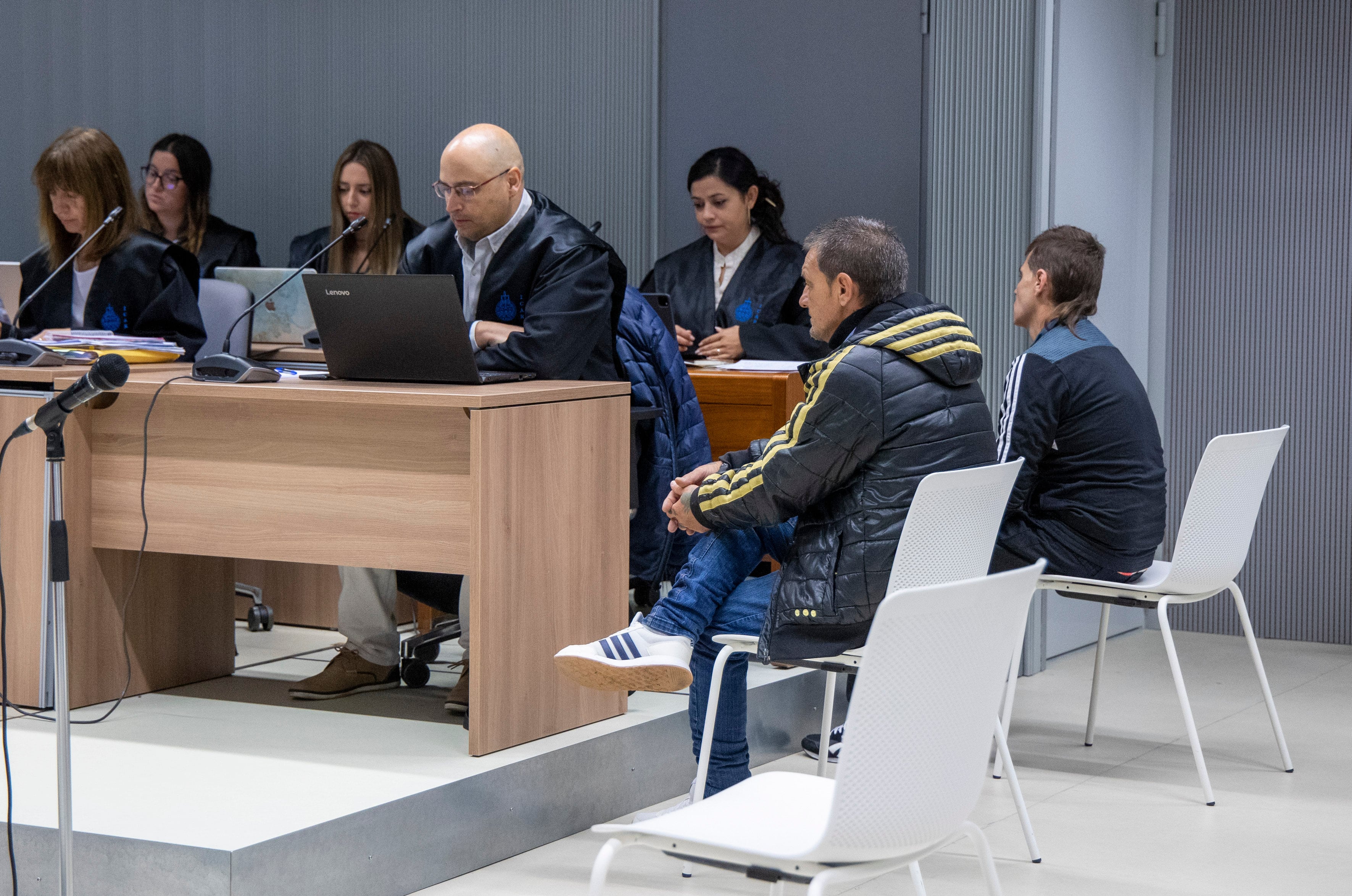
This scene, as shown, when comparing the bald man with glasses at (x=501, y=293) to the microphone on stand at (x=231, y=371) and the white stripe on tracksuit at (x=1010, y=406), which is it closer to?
the microphone on stand at (x=231, y=371)

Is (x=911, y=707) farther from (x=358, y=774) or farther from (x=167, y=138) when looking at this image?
(x=167, y=138)

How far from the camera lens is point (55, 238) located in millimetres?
3992

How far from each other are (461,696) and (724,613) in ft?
2.49

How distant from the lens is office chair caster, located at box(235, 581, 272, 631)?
4.16 meters

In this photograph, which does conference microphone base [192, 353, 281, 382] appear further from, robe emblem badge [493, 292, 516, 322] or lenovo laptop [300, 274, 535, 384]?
robe emblem badge [493, 292, 516, 322]

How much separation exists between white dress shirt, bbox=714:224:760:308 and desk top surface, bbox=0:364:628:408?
138 cm

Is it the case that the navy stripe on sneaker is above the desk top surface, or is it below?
below

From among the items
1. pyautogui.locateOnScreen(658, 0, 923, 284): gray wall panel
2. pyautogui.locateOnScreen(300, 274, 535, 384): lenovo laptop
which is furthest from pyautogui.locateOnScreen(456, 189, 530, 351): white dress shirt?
pyautogui.locateOnScreen(658, 0, 923, 284): gray wall panel

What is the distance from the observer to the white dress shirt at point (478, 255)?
343 cm

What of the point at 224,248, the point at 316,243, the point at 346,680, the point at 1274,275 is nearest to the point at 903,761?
the point at 346,680

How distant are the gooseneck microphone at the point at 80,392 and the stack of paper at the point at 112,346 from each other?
4.84 feet

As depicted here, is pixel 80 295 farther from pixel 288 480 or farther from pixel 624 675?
pixel 624 675

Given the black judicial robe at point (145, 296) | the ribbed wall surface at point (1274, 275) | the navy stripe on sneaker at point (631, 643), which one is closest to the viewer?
the navy stripe on sneaker at point (631, 643)

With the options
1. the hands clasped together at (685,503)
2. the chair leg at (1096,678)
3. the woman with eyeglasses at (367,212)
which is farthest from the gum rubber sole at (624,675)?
the woman with eyeglasses at (367,212)
